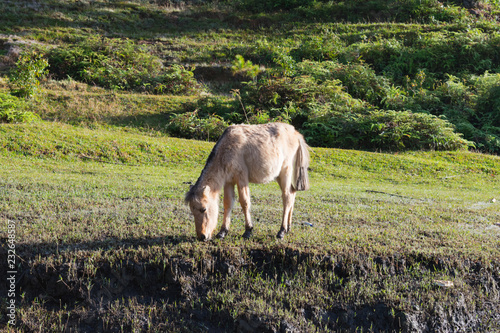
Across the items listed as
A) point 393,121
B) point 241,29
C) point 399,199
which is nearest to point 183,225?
point 399,199

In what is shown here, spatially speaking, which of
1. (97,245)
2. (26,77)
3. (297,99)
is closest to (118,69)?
(26,77)

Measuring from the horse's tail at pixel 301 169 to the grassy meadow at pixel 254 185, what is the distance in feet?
2.99

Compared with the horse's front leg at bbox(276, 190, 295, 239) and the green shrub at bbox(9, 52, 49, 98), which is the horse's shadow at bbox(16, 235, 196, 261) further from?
the green shrub at bbox(9, 52, 49, 98)

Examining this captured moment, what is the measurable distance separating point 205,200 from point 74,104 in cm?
1785

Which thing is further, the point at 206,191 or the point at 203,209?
the point at 206,191

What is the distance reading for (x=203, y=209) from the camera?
278 inches

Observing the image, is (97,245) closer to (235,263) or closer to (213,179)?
(213,179)

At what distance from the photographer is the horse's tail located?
8562 millimetres

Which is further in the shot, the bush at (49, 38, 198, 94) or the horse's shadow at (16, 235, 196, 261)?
the bush at (49, 38, 198, 94)

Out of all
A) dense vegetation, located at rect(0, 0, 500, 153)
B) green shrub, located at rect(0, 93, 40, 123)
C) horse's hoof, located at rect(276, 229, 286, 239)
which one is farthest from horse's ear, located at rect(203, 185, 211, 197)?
green shrub, located at rect(0, 93, 40, 123)

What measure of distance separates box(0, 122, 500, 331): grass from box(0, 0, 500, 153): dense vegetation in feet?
36.0

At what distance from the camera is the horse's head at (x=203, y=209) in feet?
23.1

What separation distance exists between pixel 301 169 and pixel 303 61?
817 inches

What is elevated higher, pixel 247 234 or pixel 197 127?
pixel 197 127
